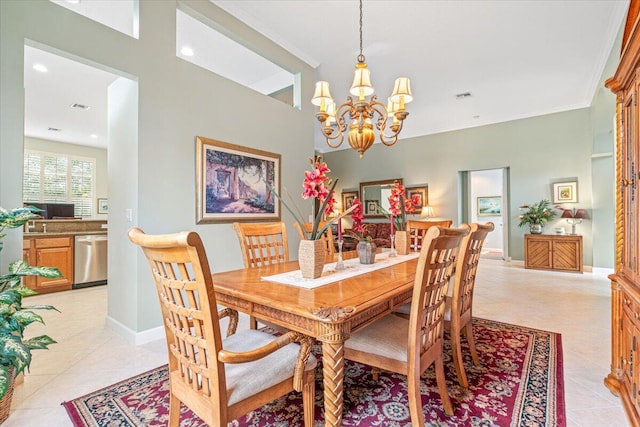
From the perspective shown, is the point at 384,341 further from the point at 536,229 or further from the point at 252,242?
the point at 536,229

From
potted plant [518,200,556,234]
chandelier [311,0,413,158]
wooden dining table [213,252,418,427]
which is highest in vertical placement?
chandelier [311,0,413,158]

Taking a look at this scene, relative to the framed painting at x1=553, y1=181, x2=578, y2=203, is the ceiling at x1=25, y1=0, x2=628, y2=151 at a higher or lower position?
higher

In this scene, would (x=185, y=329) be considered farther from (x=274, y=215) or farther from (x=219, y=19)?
(x=219, y=19)

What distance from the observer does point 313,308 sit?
115 cm

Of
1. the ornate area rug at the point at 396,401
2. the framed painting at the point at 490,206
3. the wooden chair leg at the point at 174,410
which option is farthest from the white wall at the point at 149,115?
the framed painting at the point at 490,206

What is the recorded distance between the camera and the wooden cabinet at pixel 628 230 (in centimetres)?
144

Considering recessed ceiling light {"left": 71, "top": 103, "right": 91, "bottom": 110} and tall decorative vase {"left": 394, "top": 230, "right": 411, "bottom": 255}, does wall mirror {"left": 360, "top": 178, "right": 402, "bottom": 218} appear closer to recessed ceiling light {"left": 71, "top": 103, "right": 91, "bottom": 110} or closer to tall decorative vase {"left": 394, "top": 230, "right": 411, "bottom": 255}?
tall decorative vase {"left": 394, "top": 230, "right": 411, "bottom": 255}

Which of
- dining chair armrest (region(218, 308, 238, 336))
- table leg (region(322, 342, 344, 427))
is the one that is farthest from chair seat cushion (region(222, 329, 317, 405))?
dining chair armrest (region(218, 308, 238, 336))

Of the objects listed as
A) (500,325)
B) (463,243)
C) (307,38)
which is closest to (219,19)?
(307,38)

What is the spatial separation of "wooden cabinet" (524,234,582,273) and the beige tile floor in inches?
34.7

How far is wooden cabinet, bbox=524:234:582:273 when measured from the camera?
5355mm

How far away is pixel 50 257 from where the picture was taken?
14.2 feet

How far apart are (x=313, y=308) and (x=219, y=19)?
3.27 meters

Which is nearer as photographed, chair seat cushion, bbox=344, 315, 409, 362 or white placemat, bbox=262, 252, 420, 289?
chair seat cushion, bbox=344, 315, 409, 362
